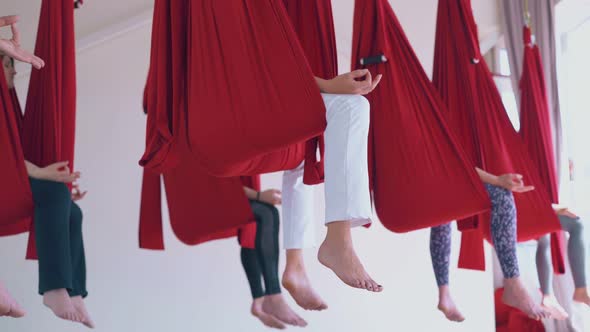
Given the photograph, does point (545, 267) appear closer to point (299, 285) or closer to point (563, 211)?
point (563, 211)

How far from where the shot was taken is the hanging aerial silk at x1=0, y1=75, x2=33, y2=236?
282 centimetres

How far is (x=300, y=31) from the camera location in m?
2.71

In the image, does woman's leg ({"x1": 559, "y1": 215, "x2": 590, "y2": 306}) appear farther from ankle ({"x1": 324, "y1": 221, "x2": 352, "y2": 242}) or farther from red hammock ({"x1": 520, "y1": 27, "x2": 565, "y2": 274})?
ankle ({"x1": 324, "y1": 221, "x2": 352, "y2": 242})

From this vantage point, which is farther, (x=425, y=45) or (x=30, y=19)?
(x=425, y=45)

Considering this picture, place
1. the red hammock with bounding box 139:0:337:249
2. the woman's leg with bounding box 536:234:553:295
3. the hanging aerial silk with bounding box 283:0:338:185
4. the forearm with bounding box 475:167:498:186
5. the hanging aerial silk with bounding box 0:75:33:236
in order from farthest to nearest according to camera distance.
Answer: the woman's leg with bounding box 536:234:553:295 → the forearm with bounding box 475:167:498:186 → the red hammock with bounding box 139:0:337:249 → the hanging aerial silk with bounding box 0:75:33:236 → the hanging aerial silk with bounding box 283:0:338:185

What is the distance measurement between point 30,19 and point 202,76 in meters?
2.20

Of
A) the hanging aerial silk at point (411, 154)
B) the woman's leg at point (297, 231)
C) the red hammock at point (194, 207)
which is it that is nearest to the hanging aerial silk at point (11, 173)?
the red hammock at point (194, 207)

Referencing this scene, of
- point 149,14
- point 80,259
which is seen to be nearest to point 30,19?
point 149,14

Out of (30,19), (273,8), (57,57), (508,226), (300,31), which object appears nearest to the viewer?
(273,8)

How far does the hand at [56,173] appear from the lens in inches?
115

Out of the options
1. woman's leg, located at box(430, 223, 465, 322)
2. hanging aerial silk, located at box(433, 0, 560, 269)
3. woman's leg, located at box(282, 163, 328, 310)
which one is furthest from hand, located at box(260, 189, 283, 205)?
hanging aerial silk, located at box(433, 0, 560, 269)

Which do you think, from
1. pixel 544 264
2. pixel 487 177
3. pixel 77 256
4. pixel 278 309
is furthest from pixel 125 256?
pixel 544 264

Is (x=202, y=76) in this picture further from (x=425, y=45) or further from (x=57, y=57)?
(x=425, y=45)

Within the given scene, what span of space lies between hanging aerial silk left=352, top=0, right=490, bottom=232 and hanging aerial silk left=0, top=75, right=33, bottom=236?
1341 mm
